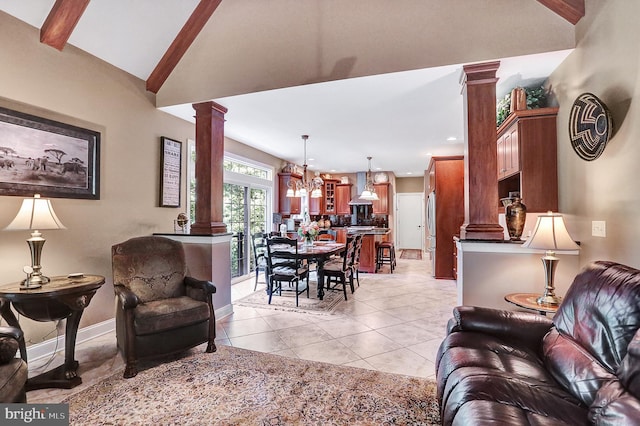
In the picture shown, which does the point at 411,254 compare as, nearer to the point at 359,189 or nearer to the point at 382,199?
the point at 382,199

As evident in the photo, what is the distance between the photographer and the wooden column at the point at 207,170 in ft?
12.5

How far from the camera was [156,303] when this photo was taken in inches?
108

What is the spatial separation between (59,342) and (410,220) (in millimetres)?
9598

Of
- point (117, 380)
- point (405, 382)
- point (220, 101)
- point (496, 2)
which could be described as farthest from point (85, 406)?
point (496, 2)

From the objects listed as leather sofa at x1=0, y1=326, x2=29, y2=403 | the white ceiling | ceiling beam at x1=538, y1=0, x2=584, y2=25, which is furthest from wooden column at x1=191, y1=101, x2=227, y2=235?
ceiling beam at x1=538, y1=0, x2=584, y2=25

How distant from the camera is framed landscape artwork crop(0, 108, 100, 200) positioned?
2.60 m

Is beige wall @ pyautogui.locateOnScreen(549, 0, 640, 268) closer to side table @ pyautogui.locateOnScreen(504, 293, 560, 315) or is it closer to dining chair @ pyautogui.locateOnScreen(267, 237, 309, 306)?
side table @ pyautogui.locateOnScreen(504, 293, 560, 315)

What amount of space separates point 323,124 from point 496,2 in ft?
8.43

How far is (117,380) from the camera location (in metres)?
2.35

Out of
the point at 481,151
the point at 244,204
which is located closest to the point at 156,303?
the point at 481,151

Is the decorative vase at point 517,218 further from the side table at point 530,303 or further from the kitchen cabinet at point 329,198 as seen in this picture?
the kitchen cabinet at point 329,198

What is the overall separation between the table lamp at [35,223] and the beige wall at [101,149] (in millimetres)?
482

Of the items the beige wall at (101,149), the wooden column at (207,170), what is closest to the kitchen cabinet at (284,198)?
the beige wall at (101,149)

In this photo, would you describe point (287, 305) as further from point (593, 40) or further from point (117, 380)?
point (593, 40)
